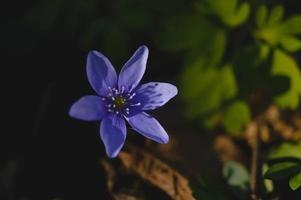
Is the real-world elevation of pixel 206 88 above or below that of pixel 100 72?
below

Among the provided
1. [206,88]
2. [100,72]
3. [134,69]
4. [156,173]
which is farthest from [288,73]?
[100,72]

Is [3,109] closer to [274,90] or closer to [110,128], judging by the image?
[110,128]

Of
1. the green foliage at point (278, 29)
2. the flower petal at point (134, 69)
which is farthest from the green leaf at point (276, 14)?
the flower petal at point (134, 69)

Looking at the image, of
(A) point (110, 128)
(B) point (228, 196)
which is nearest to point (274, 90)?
(B) point (228, 196)

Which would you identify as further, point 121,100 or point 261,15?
point 261,15

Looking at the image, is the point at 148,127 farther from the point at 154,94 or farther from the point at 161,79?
the point at 161,79

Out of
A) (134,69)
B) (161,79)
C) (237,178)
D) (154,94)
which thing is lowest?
(237,178)

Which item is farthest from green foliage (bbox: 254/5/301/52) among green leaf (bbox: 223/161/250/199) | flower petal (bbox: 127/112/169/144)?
flower petal (bbox: 127/112/169/144)
